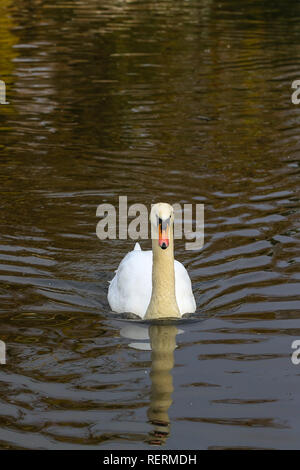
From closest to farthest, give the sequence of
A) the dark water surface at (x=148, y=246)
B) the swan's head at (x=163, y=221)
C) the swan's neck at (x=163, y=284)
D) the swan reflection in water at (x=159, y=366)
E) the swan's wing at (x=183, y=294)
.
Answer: the swan reflection in water at (x=159, y=366)
the dark water surface at (x=148, y=246)
the swan's head at (x=163, y=221)
the swan's neck at (x=163, y=284)
the swan's wing at (x=183, y=294)

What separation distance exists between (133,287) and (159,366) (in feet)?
4.96

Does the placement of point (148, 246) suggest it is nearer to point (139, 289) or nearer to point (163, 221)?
point (139, 289)

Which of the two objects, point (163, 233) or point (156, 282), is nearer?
point (163, 233)

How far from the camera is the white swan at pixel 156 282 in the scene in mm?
8713

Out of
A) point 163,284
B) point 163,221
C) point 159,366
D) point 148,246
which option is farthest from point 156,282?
point 148,246

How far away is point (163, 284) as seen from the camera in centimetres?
894

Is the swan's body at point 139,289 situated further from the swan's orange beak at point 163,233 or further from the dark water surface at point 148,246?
the swan's orange beak at point 163,233

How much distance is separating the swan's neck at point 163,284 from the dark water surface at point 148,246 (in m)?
0.15

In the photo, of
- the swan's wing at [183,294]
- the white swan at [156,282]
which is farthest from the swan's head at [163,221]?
the swan's wing at [183,294]

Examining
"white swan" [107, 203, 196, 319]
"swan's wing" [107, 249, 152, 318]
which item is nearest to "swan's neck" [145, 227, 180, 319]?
"white swan" [107, 203, 196, 319]

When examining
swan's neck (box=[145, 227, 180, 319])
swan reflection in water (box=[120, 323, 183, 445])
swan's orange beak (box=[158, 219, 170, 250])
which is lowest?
swan reflection in water (box=[120, 323, 183, 445])

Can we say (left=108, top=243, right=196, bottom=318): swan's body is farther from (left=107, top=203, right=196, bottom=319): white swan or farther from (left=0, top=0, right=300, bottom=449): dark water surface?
(left=0, top=0, right=300, bottom=449): dark water surface

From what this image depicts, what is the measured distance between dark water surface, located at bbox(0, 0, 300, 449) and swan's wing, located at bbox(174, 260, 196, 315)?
20cm

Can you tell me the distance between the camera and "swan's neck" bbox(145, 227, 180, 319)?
8.93 meters
